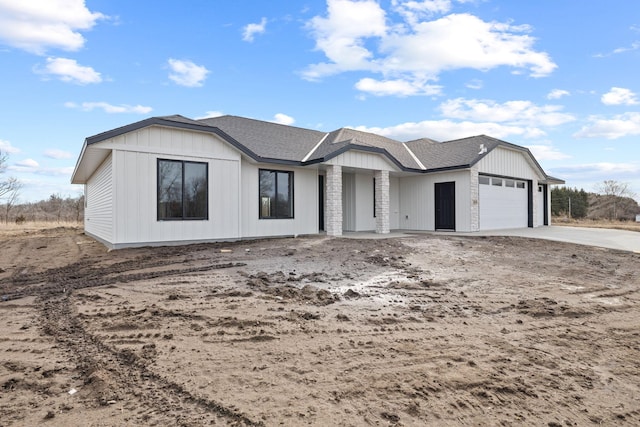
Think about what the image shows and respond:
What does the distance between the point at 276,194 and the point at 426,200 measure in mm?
7824

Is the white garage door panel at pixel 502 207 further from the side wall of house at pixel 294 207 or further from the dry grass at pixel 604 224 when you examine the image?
the side wall of house at pixel 294 207

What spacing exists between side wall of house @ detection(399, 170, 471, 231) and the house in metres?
0.05

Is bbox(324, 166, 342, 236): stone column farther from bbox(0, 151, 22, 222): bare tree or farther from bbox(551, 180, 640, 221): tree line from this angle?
bbox(0, 151, 22, 222): bare tree

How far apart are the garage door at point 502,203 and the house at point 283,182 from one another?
0.05 meters

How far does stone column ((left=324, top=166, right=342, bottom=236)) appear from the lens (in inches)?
548

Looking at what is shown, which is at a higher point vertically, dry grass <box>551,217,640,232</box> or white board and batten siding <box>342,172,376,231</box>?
white board and batten siding <box>342,172,376,231</box>

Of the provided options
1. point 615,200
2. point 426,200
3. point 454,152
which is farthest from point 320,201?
point 615,200

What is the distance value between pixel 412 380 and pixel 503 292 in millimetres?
3887

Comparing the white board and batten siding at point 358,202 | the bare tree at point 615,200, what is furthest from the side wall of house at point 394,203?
the bare tree at point 615,200

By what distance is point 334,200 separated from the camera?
46.2 ft

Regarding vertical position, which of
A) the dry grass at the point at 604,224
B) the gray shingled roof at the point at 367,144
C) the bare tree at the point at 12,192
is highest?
the gray shingled roof at the point at 367,144

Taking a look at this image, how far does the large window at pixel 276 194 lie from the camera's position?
533 inches

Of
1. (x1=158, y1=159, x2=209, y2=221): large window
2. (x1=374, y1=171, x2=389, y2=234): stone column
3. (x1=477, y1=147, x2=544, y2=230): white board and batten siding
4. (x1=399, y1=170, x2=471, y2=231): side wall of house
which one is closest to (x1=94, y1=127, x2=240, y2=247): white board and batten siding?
(x1=158, y1=159, x2=209, y2=221): large window

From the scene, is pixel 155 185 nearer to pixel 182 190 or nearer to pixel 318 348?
pixel 182 190
